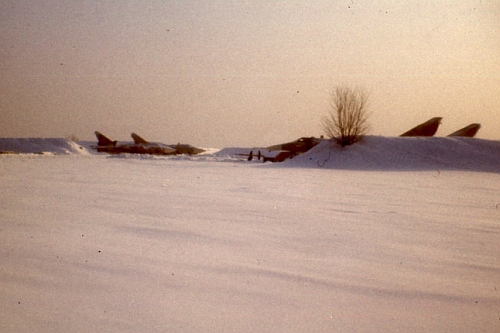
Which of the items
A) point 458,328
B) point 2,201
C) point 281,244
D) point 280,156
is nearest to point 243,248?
point 281,244

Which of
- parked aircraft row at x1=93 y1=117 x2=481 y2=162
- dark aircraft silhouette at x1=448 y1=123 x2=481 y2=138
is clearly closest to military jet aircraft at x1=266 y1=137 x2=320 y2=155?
parked aircraft row at x1=93 y1=117 x2=481 y2=162

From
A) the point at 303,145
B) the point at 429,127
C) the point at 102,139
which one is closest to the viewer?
the point at 303,145

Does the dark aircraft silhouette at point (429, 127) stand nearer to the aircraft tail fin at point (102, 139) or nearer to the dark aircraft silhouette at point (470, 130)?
the dark aircraft silhouette at point (470, 130)

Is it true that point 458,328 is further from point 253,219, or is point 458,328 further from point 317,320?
point 253,219

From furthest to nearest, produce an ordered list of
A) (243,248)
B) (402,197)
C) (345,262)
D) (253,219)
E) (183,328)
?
(402,197), (253,219), (243,248), (345,262), (183,328)

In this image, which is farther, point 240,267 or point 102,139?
point 102,139

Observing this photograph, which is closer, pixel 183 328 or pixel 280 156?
pixel 183 328

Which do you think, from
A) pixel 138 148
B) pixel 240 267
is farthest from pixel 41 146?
pixel 240 267

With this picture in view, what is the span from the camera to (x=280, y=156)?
70.1 feet

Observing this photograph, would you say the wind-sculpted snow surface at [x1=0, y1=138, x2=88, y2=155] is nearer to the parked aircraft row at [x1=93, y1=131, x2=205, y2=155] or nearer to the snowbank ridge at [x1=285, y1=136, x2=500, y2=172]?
the parked aircraft row at [x1=93, y1=131, x2=205, y2=155]

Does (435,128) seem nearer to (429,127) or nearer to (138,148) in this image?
(429,127)

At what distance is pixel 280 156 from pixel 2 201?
18197mm

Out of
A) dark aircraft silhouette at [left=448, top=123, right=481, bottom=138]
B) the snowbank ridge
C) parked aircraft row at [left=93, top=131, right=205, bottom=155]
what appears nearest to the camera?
the snowbank ridge

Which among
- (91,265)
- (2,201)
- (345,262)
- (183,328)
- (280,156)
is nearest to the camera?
(183,328)
